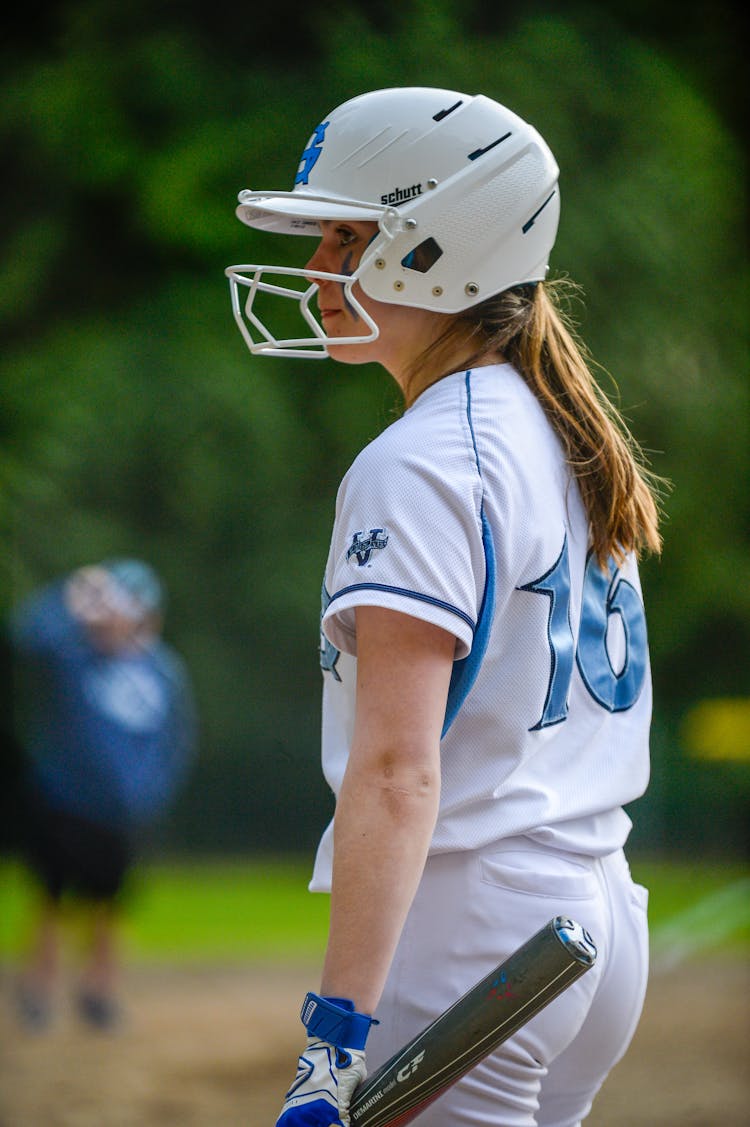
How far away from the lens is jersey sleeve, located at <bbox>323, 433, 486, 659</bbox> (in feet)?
4.57

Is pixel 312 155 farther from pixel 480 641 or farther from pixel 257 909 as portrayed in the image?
pixel 257 909

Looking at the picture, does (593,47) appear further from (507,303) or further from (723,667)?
(507,303)

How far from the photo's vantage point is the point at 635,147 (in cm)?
795

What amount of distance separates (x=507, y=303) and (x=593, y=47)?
6.10 m

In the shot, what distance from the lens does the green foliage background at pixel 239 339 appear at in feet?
23.7

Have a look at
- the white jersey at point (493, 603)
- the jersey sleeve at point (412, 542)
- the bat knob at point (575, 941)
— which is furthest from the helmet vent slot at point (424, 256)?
the bat knob at point (575, 941)

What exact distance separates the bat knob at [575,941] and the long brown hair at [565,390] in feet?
1.58

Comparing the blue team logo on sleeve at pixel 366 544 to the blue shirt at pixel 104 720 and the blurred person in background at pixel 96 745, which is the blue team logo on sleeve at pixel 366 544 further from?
the blue shirt at pixel 104 720

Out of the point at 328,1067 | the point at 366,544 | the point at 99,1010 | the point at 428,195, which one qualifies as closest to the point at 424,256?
the point at 428,195

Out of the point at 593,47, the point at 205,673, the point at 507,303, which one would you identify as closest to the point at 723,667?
the point at 205,673

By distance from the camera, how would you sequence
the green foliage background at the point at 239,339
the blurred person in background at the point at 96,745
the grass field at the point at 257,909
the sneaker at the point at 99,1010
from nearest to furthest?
the sneaker at the point at 99,1010 → the blurred person in background at the point at 96,745 → the green foliage background at the point at 239,339 → the grass field at the point at 257,909

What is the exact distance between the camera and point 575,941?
1288mm

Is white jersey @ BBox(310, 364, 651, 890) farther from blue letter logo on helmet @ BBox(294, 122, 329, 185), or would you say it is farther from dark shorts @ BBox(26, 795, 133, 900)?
dark shorts @ BBox(26, 795, 133, 900)

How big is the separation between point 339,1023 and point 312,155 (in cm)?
100
